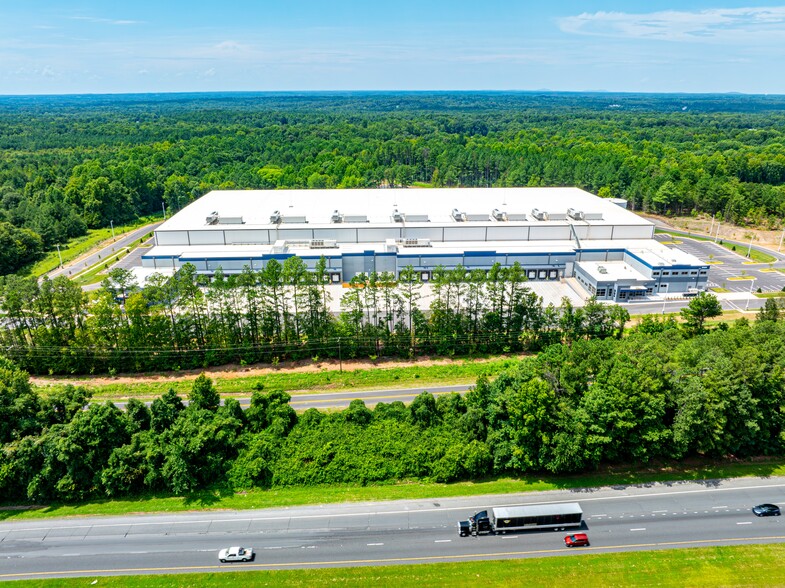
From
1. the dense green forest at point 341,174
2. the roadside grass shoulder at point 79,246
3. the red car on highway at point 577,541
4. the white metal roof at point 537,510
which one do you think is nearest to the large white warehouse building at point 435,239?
the roadside grass shoulder at point 79,246

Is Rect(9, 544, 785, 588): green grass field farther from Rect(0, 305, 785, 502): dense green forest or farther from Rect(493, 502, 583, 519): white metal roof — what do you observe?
Rect(0, 305, 785, 502): dense green forest

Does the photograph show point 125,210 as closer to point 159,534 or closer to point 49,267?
point 49,267

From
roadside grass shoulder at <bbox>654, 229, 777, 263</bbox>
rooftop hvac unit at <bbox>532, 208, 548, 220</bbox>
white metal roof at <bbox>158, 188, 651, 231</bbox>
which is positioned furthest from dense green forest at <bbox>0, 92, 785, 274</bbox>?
rooftop hvac unit at <bbox>532, 208, 548, 220</bbox>

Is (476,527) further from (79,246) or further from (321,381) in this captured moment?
(79,246)

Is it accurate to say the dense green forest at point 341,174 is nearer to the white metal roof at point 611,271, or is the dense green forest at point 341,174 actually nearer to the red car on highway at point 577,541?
the white metal roof at point 611,271

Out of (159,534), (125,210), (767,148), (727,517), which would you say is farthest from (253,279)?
(767,148)
